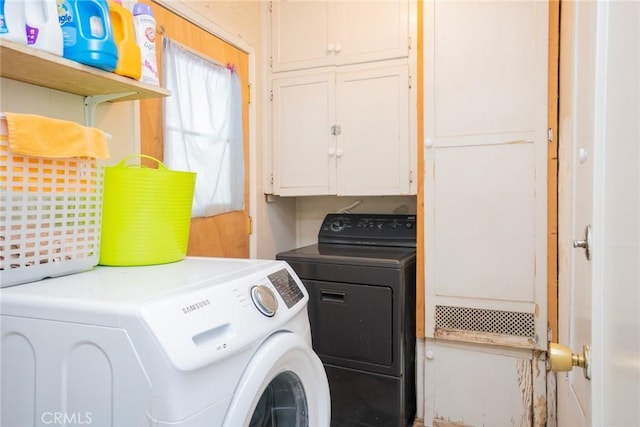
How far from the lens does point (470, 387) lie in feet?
6.37

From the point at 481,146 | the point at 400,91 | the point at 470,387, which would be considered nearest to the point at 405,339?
the point at 470,387

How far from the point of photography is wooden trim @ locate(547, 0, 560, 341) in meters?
1.75

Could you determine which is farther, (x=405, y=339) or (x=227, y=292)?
(x=405, y=339)

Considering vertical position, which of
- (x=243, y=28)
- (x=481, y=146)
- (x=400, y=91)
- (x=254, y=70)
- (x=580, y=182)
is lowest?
(x=580, y=182)

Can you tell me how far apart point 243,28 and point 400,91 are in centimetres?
98

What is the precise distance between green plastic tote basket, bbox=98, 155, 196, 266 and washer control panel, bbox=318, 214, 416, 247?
55.4 inches

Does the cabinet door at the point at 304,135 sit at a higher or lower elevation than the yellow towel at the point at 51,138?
higher

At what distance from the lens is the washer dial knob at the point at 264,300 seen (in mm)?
976

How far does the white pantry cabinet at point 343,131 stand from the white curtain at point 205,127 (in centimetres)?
Answer: 33

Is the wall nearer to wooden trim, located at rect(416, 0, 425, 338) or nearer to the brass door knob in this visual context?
wooden trim, located at rect(416, 0, 425, 338)

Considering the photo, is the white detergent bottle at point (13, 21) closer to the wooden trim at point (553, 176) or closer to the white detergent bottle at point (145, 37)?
the white detergent bottle at point (145, 37)

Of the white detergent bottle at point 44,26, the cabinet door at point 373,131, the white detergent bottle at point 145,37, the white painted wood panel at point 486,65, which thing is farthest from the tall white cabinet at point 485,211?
the white detergent bottle at point 44,26

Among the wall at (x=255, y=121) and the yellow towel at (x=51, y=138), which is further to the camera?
the wall at (x=255, y=121)

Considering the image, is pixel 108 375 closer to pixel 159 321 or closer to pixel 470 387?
pixel 159 321
